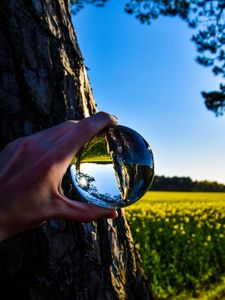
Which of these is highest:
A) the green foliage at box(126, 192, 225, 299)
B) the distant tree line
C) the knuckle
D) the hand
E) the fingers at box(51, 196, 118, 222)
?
the distant tree line

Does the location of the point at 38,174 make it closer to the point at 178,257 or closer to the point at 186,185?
the point at 178,257

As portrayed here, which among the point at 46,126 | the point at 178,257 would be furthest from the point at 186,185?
the point at 46,126

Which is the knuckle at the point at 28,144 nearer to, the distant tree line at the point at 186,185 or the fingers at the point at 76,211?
the fingers at the point at 76,211

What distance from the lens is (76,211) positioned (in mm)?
1052

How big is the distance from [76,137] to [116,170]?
22 cm

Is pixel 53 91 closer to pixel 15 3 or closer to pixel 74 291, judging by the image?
pixel 15 3

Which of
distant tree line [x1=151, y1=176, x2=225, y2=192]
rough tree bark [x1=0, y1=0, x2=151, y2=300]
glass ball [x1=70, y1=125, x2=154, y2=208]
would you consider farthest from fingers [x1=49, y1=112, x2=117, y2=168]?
distant tree line [x1=151, y1=176, x2=225, y2=192]

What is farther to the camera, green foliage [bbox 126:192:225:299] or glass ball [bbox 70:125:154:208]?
green foliage [bbox 126:192:225:299]

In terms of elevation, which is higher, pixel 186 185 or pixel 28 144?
pixel 186 185

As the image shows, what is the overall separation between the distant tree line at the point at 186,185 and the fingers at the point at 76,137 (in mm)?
49644

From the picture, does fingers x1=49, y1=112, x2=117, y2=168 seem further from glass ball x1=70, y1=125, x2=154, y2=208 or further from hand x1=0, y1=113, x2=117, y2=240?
glass ball x1=70, y1=125, x2=154, y2=208

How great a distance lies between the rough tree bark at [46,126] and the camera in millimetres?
1591

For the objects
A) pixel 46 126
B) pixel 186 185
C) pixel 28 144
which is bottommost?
pixel 28 144

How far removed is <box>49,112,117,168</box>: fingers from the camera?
3.25 ft
